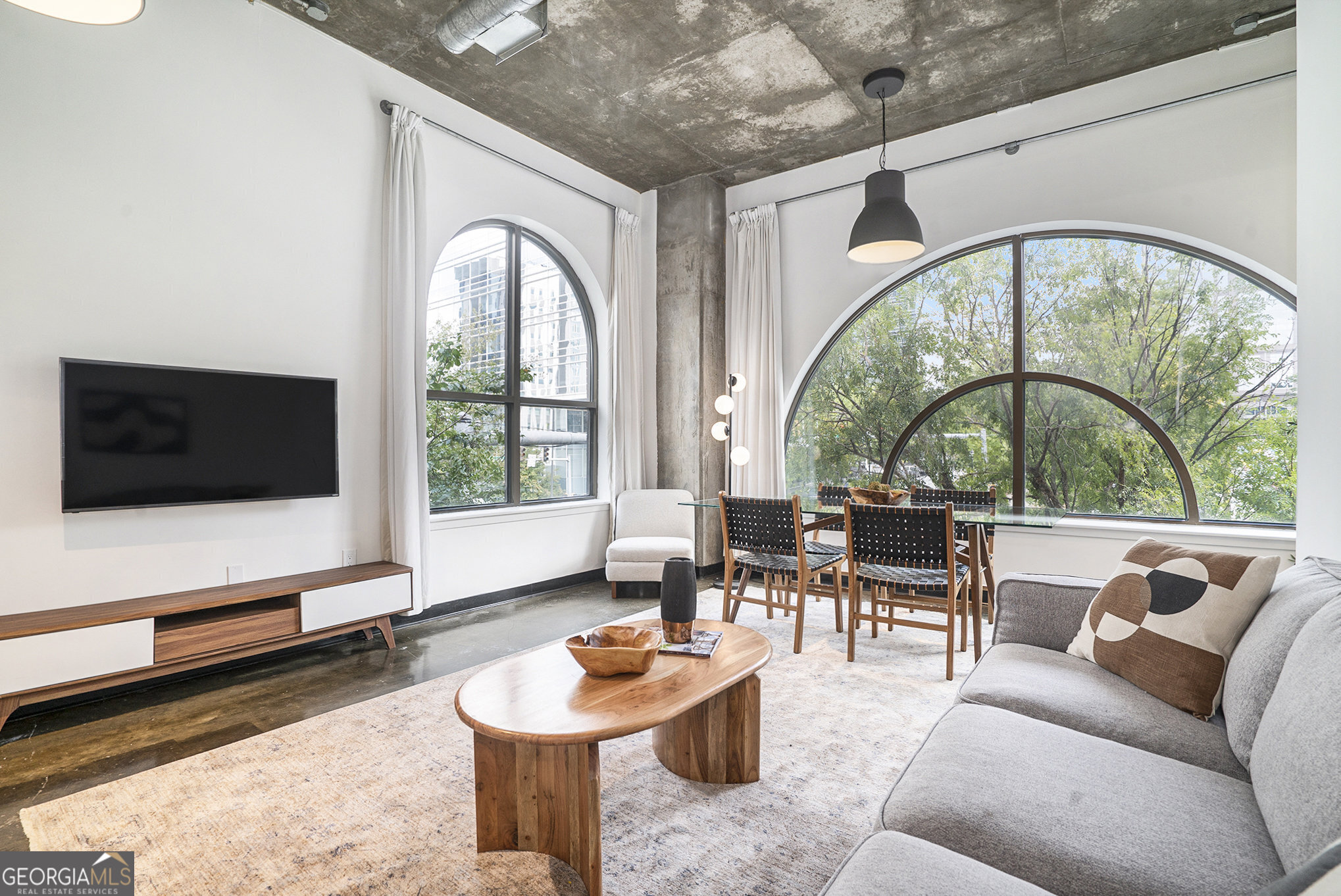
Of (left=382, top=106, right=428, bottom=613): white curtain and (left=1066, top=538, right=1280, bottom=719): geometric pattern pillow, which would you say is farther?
(left=382, top=106, right=428, bottom=613): white curtain

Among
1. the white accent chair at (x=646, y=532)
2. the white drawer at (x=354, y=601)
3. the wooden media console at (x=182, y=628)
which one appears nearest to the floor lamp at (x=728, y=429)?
the white accent chair at (x=646, y=532)

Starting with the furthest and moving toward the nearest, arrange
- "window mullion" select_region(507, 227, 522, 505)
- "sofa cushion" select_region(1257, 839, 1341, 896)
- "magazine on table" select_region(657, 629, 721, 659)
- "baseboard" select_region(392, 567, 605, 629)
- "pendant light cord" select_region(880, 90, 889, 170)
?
1. "window mullion" select_region(507, 227, 522, 505)
2. "pendant light cord" select_region(880, 90, 889, 170)
3. "baseboard" select_region(392, 567, 605, 629)
4. "magazine on table" select_region(657, 629, 721, 659)
5. "sofa cushion" select_region(1257, 839, 1341, 896)

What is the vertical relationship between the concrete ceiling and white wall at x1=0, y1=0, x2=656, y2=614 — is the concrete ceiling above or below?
above

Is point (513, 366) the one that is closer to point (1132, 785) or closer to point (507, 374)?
point (507, 374)

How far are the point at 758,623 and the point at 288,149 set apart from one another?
3665mm

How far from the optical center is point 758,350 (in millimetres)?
5141

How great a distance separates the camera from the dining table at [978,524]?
3.02 meters

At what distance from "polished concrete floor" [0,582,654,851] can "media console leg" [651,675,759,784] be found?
1532 millimetres

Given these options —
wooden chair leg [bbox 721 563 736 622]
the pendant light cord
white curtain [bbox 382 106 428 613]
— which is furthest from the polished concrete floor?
the pendant light cord

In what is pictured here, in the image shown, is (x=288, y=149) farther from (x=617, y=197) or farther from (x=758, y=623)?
(x=758, y=623)

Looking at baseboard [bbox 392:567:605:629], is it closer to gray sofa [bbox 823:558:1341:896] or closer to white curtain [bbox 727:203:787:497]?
white curtain [bbox 727:203:787:497]

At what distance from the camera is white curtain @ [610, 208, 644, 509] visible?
5188mm

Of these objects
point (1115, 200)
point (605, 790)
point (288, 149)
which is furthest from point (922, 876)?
point (1115, 200)

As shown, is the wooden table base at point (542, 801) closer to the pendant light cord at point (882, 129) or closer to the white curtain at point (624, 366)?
the white curtain at point (624, 366)
